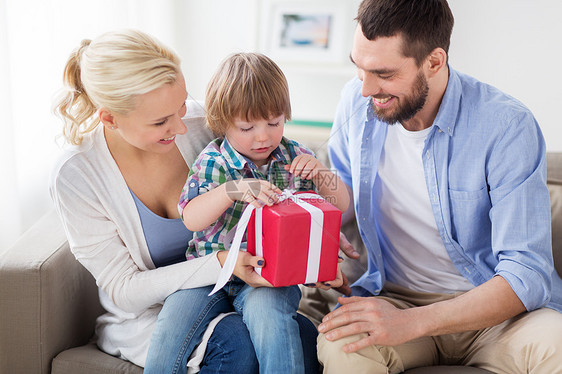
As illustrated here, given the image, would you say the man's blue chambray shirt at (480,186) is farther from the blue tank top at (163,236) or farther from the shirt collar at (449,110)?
the blue tank top at (163,236)

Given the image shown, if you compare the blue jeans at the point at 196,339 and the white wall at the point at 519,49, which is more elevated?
the white wall at the point at 519,49

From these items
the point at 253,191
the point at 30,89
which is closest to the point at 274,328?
the point at 253,191

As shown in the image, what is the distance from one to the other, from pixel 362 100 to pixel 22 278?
99 centimetres

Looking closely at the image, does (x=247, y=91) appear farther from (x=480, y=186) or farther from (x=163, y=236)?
(x=480, y=186)

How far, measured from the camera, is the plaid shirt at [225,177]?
1.36 meters

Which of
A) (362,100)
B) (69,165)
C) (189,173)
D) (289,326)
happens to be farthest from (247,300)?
(362,100)

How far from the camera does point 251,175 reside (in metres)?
1.37

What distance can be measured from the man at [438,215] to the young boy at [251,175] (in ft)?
0.43

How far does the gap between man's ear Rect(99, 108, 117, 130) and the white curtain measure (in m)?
0.42

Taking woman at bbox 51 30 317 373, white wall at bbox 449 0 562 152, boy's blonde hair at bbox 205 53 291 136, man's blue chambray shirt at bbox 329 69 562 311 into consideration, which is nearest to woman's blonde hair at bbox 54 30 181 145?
woman at bbox 51 30 317 373

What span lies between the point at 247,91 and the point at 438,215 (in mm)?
589

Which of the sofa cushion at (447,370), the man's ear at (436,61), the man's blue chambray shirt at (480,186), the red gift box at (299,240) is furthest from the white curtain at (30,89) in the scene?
the sofa cushion at (447,370)

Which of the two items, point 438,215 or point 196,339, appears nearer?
point 196,339

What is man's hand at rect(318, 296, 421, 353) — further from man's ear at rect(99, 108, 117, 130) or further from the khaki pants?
man's ear at rect(99, 108, 117, 130)
